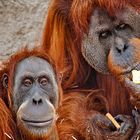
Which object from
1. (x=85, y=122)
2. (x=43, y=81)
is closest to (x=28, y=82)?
(x=43, y=81)

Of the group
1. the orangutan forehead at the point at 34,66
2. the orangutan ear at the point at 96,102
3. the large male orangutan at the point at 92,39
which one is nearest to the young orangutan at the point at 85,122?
the orangutan ear at the point at 96,102

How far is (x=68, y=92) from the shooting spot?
4.37 m

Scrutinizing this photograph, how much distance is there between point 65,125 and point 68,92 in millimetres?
266

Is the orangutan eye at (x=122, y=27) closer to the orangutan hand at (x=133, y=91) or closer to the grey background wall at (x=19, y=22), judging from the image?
the orangutan hand at (x=133, y=91)

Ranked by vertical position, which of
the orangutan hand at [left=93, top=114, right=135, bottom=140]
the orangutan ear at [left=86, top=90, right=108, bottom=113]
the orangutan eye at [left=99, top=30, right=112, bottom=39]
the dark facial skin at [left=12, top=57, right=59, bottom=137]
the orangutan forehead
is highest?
the orangutan eye at [left=99, top=30, right=112, bottom=39]

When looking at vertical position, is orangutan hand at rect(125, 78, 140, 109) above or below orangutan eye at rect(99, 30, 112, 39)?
below

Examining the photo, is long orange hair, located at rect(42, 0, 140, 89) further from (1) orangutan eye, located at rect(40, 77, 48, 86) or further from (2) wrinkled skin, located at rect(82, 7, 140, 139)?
(1) orangutan eye, located at rect(40, 77, 48, 86)

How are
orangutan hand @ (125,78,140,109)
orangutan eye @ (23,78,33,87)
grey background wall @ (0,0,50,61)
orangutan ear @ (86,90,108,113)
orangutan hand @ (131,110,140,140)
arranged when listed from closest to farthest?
orangutan eye @ (23,78,33,87) < orangutan hand @ (125,78,140,109) < orangutan hand @ (131,110,140,140) < orangutan ear @ (86,90,108,113) < grey background wall @ (0,0,50,61)

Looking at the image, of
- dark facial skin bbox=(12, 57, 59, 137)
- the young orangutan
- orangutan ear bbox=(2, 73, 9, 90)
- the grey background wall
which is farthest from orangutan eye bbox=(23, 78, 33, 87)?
the grey background wall

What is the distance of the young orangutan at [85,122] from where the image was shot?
417 cm

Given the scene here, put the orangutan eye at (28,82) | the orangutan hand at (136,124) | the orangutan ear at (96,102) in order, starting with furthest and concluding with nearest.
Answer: the orangutan ear at (96,102), the orangutan hand at (136,124), the orangutan eye at (28,82)

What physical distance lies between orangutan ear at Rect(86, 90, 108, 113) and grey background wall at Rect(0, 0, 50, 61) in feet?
3.78

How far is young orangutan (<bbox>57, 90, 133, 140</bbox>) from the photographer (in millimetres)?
4168

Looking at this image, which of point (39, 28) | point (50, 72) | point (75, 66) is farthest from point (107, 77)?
point (39, 28)
